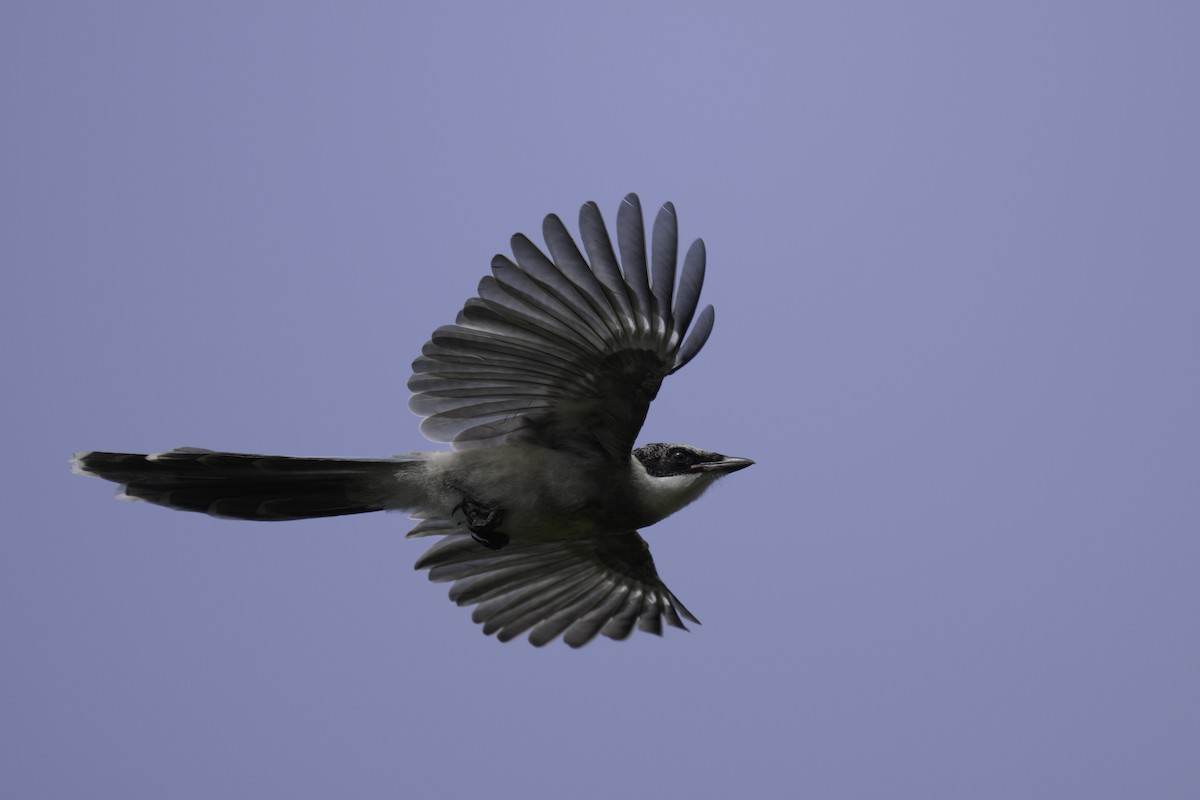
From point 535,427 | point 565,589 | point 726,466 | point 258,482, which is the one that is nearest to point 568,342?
point 535,427

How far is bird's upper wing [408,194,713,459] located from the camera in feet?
19.3

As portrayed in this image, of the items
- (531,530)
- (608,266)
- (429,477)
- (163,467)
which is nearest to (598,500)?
(531,530)

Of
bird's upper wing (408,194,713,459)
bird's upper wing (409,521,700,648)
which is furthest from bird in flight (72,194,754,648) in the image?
bird's upper wing (409,521,700,648)

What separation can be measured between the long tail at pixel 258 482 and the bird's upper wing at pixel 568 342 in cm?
39

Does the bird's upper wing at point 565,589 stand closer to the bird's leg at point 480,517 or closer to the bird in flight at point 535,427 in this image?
the bird in flight at point 535,427

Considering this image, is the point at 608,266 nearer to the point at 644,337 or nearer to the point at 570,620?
the point at 644,337

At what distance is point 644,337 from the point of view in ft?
20.0

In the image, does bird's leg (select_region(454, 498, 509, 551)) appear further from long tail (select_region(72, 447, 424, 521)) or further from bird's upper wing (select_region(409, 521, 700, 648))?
bird's upper wing (select_region(409, 521, 700, 648))

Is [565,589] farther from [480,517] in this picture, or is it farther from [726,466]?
[726,466]

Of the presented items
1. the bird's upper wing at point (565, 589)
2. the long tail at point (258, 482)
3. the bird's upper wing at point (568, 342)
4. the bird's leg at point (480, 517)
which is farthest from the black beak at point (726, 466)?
the long tail at point (258, 482)

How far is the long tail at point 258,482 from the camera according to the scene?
6.18 meters

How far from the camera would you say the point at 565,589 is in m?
7.73

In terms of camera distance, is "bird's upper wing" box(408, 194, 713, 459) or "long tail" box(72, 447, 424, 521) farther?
"long tail" box(72, 447, 424, 521)

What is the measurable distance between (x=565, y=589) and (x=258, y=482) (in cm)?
208
